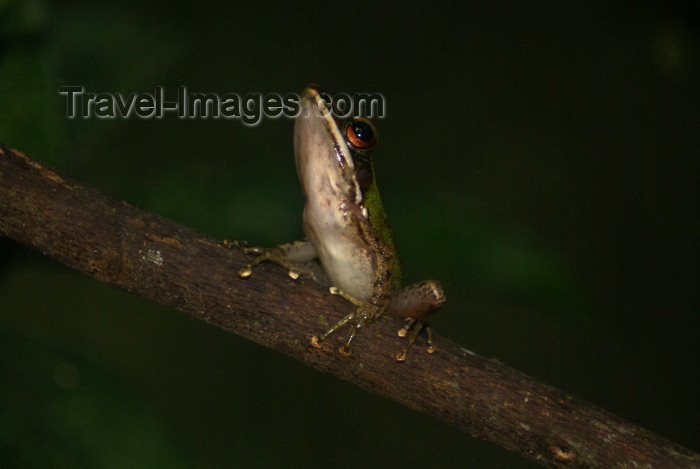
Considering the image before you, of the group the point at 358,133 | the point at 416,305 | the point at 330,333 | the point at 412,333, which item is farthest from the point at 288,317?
the point at 358,133

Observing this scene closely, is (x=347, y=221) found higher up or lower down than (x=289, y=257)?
higher up

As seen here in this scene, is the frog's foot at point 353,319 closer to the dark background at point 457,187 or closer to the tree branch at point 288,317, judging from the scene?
the tree branch at point 288,317

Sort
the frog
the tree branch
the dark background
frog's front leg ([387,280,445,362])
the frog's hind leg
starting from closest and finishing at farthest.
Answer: the tree branch, the frog's hind leg, frog's front leg ([387,280,445,362]), the frog, the dark background

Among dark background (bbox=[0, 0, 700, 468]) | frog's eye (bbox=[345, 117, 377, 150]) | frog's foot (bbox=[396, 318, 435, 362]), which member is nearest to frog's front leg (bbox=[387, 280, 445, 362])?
frog's foot (bbox=[396, 318, 435, 362])

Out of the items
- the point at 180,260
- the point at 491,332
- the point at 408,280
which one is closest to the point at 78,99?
the point at 180,260

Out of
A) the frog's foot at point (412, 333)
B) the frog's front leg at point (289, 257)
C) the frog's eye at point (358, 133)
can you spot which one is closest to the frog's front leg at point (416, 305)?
the frog's foot at point (412, 333)

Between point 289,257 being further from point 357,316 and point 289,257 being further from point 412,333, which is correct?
point 412,333

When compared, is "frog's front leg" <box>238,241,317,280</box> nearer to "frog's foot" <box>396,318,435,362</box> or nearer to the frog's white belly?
the frog's white belly
